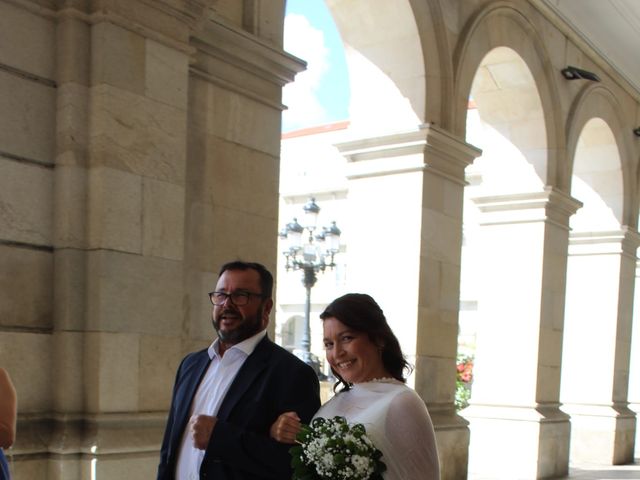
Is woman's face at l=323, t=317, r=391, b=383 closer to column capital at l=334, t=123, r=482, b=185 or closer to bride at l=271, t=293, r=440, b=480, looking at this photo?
bride at l=271, t=293, r=440, b=480

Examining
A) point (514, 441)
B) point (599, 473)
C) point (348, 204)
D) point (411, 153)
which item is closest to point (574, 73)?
point (411, 153)

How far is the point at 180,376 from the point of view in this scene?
9.98ft

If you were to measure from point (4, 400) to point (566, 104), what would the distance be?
890 centimetres

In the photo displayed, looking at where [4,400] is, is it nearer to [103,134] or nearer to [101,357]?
[101,357]

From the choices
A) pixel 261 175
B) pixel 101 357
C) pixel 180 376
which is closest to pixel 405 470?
pixel 180 376

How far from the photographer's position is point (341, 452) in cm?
222

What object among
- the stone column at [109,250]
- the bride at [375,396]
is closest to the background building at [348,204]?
the stone column at [109,250]

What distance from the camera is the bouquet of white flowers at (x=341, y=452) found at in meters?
2.21

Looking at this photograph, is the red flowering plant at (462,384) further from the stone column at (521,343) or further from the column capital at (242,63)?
the column capital at (242,63)

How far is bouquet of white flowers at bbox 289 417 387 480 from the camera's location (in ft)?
7.27

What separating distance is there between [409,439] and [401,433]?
0.03m

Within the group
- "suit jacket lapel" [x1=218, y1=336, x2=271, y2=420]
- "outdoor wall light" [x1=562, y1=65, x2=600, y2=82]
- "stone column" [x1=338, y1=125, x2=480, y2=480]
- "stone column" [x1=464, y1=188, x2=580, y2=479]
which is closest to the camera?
"suit jacket lapel" [x1=218, y1=336, x2=271, y2=420]

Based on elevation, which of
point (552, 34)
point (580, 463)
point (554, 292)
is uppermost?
point (552, 34)

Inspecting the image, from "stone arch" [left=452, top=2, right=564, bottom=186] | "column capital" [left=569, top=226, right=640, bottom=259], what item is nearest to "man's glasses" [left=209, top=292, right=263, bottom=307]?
"stone arch" [left=452, top=2, right=564, bottom=186]
